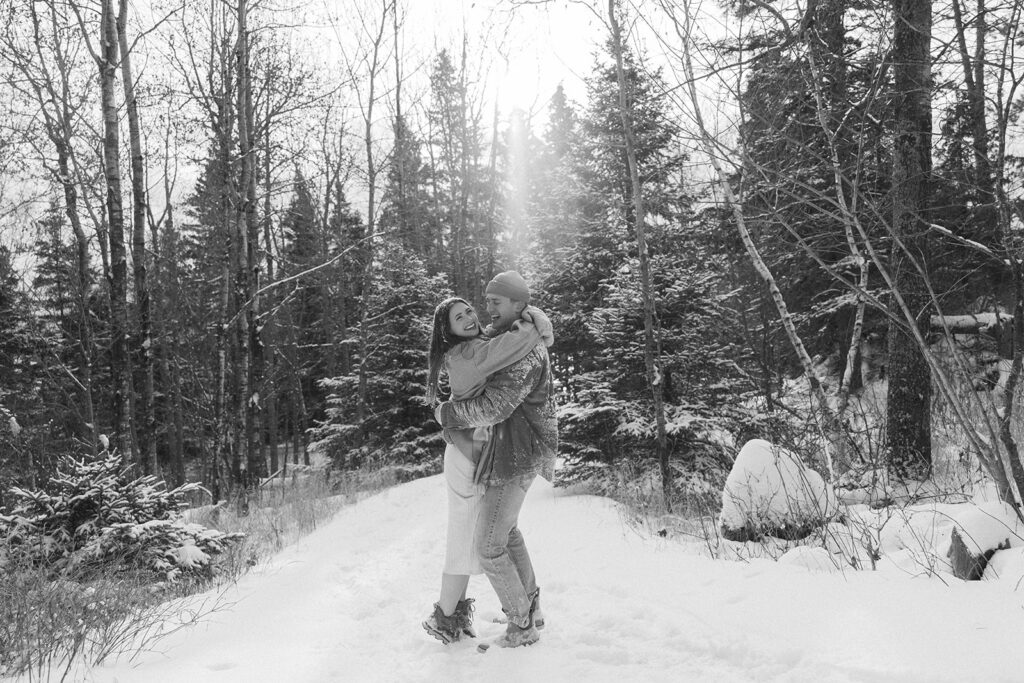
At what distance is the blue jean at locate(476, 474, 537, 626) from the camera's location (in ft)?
10.2

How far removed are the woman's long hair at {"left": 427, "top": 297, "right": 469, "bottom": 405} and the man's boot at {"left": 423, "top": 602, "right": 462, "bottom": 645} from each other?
3.66 ft

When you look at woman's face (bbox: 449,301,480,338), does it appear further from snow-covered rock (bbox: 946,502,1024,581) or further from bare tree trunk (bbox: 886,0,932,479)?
bare tree trunk (bbox: 886,0,932,479)

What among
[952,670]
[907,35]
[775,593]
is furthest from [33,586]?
[907,35]

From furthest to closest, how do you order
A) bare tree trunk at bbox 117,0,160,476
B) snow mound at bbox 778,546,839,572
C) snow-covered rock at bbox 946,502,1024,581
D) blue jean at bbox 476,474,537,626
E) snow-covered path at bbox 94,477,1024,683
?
1. bare tree trunk at bbox 117,0,160,476
2. snow mound at bbox 778,546,839,572
3. blue jean at bbox 476,474,537,626
4. snow-covered rock at bbox 946,502,1024,581
5. snow-covered path at bbox 94,477,1024,683

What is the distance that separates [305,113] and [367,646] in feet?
40.3

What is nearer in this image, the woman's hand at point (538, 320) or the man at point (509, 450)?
the man at point (509, 450)

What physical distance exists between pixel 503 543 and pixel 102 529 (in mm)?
3920

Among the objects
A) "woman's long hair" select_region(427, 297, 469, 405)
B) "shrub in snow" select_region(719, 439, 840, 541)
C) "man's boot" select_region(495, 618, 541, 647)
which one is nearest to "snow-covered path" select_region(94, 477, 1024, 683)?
"man's boot" select_region(495, 618, 541, 647)

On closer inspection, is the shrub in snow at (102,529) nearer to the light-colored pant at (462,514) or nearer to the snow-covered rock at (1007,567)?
the light-colored pant at (462,514)

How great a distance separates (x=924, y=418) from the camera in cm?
672

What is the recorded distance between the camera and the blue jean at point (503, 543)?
311 cm

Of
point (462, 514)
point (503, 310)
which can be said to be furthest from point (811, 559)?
point (503, 310)

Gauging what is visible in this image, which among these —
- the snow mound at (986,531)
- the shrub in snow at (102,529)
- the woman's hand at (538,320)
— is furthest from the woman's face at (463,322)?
the shrub in snow at (102,529)

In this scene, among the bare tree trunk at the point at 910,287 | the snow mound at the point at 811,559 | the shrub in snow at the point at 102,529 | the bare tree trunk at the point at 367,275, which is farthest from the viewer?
the bare tree trunk at the point at 367,275
